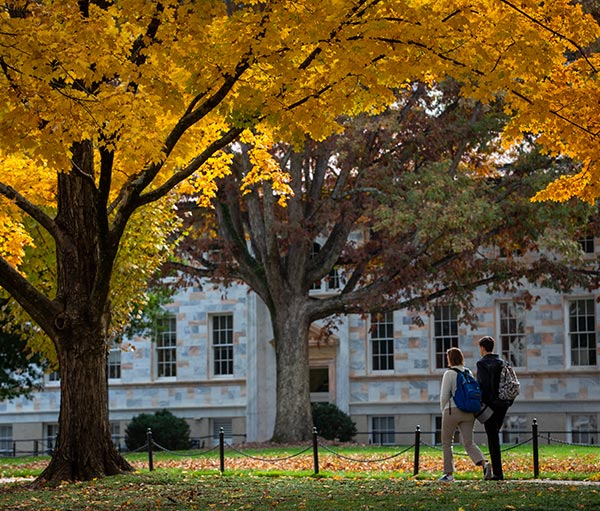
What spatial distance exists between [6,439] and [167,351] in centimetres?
743

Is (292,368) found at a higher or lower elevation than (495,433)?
higher

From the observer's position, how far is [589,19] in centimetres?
1570

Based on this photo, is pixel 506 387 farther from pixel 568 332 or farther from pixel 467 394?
pixel 568 332

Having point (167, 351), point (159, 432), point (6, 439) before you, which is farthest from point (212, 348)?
point (6, 439)

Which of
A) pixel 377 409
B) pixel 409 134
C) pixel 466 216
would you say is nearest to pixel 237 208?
pixel 409 134

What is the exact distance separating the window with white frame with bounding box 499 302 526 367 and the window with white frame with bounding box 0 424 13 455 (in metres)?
18.8

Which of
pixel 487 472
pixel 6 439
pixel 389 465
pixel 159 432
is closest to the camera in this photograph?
pixel 487 472

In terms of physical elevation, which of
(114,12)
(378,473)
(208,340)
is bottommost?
(378,473)

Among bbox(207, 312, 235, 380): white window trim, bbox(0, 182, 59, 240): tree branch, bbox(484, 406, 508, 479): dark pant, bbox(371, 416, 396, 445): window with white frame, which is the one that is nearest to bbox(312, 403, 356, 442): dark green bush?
bbox(371, 416, 396, 445): window with white frame

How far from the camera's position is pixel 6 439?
46.5 m

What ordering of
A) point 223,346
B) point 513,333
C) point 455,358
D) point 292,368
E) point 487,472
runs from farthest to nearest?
point 223,346
point 513,333
point 292,368
point 487,472
point 455,358

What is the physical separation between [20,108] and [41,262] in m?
11.9

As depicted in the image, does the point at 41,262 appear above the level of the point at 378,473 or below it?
above

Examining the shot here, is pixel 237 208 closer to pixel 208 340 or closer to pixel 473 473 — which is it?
pixel 208 340
